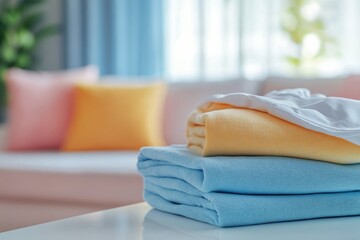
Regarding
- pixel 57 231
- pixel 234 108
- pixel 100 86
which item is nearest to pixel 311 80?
pixel 100 86

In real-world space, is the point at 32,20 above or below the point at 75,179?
above

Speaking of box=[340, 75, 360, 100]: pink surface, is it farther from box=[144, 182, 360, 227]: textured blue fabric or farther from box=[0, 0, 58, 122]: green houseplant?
box=[0, 0, 58, 122]: green houseplant

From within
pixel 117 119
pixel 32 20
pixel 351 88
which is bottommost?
pixel 117 119

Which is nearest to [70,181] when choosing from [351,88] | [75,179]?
[75,179]

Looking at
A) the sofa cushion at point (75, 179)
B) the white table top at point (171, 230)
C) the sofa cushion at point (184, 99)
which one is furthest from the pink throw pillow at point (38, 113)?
the white table top at point (171, 230)

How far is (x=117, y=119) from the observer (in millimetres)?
3041

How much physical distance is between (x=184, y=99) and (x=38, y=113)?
2.25 ft

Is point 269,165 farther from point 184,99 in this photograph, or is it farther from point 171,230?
point 184,99

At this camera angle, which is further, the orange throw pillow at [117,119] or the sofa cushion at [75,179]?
the orange throw pillow at [117,119]

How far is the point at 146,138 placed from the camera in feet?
9.94

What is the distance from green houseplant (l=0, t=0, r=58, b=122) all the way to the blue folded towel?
376 centimetres

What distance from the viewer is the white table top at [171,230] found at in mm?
867

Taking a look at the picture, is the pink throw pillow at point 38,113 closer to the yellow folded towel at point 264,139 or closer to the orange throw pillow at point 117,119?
the orange throw pillow at point 117,119

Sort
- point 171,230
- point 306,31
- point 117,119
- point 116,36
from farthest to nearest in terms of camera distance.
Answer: point 116,36 < point 306,31 < point 117,119 < point 171,230
